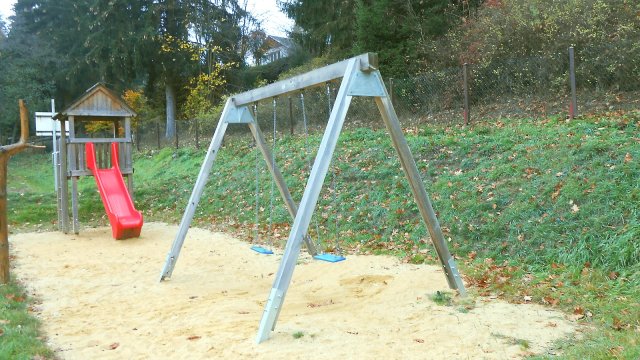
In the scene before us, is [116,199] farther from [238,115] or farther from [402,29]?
[402,29]

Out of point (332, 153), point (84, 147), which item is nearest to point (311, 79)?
point (332, 153)

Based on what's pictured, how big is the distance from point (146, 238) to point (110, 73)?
1638 cm

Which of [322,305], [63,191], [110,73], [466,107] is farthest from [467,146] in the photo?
[110,73]

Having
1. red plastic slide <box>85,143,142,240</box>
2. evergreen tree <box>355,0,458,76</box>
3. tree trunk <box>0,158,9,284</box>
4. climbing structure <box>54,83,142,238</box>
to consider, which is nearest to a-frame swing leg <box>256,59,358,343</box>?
tree trunk <box>0,158,9,284</box>

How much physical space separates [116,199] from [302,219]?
6742 mm

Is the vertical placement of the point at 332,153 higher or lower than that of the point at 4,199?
higher

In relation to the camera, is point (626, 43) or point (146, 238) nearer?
point (146, 238)

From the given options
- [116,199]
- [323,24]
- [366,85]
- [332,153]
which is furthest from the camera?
[323,24]

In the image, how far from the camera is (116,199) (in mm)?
9680

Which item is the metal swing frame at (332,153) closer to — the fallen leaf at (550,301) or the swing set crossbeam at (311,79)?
the swing set crossbeam at (311,79)

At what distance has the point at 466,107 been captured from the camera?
11109 mm

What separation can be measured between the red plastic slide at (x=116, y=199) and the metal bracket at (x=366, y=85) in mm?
5940

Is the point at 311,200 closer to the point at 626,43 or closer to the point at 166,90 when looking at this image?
the point at 626,43

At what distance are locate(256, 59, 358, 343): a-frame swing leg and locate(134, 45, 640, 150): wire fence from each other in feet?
20.0
